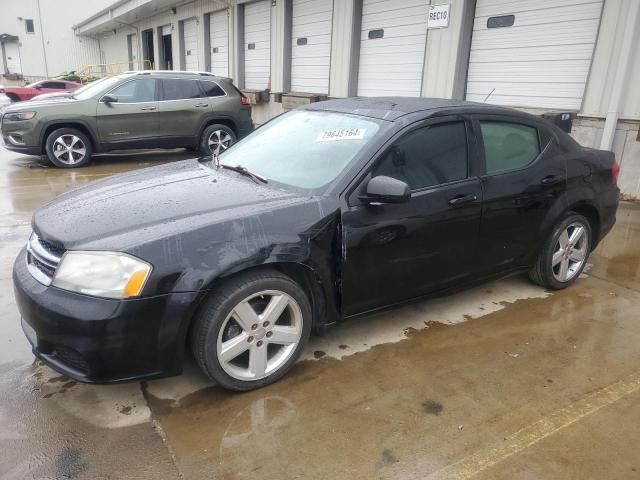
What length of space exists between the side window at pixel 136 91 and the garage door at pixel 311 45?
4.50m

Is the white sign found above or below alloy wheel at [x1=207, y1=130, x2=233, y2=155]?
above

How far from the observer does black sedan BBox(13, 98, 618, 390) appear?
240 centimetres

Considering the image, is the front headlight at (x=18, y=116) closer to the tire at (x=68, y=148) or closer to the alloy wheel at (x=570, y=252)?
the tire at (x=68, y=148)

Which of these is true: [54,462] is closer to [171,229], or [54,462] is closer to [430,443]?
[171,229]

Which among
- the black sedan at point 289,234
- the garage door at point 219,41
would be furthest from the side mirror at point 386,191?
the garage door at point 219,41

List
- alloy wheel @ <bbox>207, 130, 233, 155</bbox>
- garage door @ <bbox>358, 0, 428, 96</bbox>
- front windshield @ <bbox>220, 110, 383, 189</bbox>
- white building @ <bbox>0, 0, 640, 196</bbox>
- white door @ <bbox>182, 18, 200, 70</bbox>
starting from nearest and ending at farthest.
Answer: front windshield @ <bbox>220, 110, 383, 189</bbox>
white building @ <bbox>0, 0, 640, 196</bbox>
garage door @ <bbox>358, 0, 428, 96</bbox>
alloy wheel @ <bbox>207, 130, 233, 155</bbox>
white door @ <bbox>182, 18, 200, 70</bbox>

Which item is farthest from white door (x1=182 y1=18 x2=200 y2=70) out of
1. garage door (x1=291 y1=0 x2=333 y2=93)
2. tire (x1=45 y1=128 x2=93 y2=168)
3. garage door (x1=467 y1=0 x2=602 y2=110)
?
garage door (x1=467 y1=0 x2=602 y2=110)

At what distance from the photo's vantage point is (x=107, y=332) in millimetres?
2328

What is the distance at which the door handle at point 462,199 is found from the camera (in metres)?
3.30

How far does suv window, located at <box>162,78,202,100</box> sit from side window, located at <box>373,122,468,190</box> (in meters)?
7.60

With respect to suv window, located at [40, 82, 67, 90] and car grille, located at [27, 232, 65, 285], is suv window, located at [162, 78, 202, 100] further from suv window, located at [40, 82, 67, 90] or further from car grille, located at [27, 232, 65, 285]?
suv window, located at [40, 82, 67, 90]

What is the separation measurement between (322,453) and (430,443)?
53 cm

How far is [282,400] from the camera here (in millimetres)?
2762

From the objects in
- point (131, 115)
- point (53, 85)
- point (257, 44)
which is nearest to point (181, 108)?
point (131, 115)
